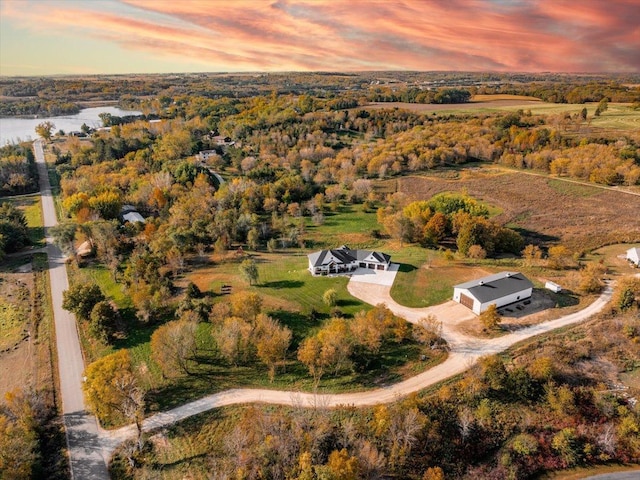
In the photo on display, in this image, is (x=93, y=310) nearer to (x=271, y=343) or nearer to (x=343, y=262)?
(x=271, y=343)

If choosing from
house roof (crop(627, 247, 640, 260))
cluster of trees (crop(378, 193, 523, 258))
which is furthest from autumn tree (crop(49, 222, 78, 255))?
house roof (crop(627, 247, 640, 260))

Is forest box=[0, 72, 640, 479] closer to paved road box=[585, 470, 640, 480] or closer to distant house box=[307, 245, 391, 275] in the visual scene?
paved road box=[585, 470, 640, 480]

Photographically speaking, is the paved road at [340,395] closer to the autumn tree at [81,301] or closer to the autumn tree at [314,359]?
the autumn tree at [314,359]

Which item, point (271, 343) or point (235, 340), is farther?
point (235, 340)

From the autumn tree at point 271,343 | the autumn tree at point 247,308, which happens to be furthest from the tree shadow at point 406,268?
the autumn tree at point 247,308

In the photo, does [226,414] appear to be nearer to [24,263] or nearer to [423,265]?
[423,265]

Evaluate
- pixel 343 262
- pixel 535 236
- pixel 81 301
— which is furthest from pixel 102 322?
pixel 535 236
